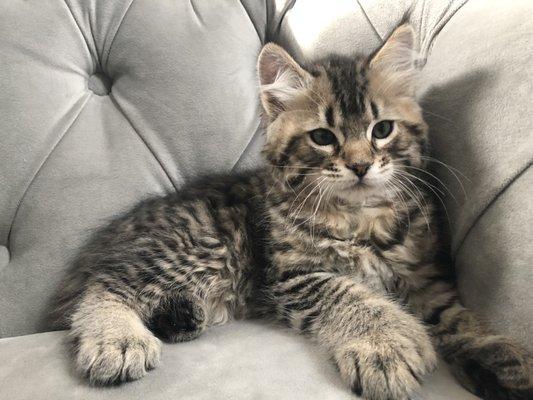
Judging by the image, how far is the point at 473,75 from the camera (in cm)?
89

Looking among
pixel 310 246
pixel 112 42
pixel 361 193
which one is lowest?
pixel 310 246

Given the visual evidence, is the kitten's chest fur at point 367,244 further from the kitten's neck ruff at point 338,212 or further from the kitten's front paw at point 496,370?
the kitten's front paw at point 496,370

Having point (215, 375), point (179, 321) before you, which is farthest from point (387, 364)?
point (179, 321)

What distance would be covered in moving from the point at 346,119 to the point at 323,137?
0.06 metres

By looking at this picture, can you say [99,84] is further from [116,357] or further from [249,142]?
[116,357]

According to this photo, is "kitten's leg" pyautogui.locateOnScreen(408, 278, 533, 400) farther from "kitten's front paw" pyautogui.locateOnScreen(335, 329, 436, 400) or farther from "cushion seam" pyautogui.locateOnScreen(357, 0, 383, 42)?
"cushion seam" pyautogui.locateOnScreen(357, 0, 383, 42)

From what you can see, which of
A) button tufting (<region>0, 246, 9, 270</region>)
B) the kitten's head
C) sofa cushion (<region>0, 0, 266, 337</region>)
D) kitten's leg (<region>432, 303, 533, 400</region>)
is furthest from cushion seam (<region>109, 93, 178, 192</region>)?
kitten's leg (<region>432, 303, 533, 400</region>)

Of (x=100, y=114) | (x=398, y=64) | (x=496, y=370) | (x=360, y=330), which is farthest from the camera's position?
(x=100, y=114)

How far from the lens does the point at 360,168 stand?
904mm

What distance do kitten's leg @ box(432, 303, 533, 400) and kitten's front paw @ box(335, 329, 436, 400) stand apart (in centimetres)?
5

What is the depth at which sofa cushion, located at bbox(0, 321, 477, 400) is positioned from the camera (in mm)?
713

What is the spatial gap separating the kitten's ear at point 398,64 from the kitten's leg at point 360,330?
1.47ft

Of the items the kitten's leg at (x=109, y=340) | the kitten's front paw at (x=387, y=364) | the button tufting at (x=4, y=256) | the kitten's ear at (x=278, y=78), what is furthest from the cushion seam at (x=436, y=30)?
the button tufting at (x=4, y=256)

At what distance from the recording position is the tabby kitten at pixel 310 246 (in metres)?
0.89
